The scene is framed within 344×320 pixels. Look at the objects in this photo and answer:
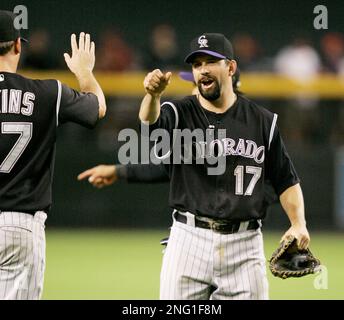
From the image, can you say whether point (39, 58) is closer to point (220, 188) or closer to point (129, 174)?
point (129, 174)

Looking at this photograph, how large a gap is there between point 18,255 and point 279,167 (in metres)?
1.61

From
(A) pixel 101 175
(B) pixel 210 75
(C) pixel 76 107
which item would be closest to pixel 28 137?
(C) pixel 76 107

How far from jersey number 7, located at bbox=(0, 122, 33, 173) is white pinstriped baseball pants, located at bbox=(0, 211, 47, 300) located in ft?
0.83

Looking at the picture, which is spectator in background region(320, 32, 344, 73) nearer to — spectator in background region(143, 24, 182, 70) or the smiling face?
spectator in background region(143, 24, 182, 70)

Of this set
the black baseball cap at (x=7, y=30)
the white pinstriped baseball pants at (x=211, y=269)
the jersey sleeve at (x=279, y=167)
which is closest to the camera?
the black baseball cap at (x=7, y=30)

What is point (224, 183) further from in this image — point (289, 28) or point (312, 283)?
point (289, 28)

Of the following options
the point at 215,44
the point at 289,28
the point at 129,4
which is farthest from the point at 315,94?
the point at 215,44

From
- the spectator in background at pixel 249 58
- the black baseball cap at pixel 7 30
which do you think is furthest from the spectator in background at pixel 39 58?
the black baseball cap at pixel 7 30

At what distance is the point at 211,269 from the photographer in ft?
17.0

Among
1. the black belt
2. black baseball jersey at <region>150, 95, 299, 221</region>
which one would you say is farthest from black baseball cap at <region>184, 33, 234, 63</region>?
the black belt

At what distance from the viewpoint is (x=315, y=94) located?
42.5ft

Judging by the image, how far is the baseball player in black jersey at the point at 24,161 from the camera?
4867 mm

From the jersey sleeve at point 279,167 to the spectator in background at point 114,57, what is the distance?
26.4 ft

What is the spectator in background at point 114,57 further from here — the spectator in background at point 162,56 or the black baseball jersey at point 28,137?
the black baseball jersey at point 28,137
